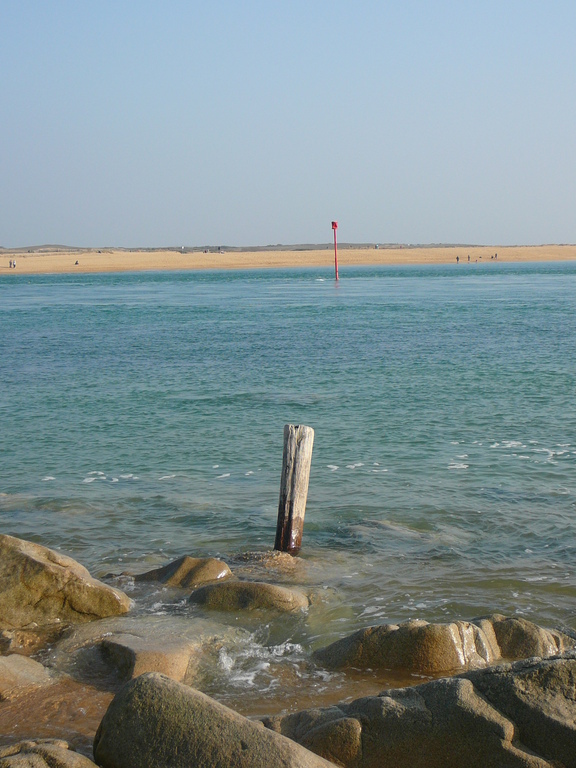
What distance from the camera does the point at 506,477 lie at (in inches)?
553

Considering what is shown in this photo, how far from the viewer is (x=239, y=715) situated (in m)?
5.21

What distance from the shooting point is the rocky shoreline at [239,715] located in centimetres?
498

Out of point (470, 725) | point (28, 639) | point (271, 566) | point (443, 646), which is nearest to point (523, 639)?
point (443, 646)

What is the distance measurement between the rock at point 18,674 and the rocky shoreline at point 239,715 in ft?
0.04

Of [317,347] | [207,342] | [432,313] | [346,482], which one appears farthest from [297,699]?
[432,313]

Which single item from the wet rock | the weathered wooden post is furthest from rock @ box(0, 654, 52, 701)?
the weathered wooden post

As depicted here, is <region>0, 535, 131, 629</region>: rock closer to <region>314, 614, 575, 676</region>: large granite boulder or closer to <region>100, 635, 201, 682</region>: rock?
<region>100, 635, 201, 682</region>: rock

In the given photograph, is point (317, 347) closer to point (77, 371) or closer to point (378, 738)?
point (77, 371)

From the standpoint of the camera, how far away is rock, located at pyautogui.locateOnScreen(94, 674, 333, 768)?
15.9 ft

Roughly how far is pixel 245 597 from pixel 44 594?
6.83 ft

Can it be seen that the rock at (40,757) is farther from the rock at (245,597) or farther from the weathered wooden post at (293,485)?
Answer: the weathered wooden post at (293,485)

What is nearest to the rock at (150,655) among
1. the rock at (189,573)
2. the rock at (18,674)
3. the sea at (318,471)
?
the sea at (318,471)

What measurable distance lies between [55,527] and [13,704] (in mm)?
5825

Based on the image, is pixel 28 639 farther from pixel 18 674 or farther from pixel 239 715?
pixel 239 715
